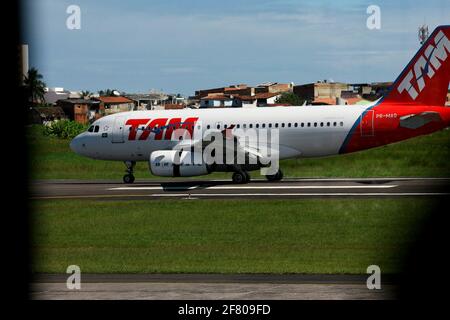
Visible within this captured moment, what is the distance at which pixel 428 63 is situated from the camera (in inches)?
1706

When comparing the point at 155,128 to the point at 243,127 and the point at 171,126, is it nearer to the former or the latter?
the point at 171,126

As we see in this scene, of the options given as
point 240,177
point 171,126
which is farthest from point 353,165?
point 171,126

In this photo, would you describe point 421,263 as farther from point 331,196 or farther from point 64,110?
point 64,110

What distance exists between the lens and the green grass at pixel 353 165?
5112 cm

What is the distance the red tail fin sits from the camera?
43.0m

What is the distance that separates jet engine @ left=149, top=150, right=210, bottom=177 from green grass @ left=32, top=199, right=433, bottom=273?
7.33 metres

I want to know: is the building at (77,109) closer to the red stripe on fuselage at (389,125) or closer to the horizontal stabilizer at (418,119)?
the red stripe on fuselage at (389,125)

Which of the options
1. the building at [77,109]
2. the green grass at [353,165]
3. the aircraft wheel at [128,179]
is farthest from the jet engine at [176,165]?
the building at [77,109]

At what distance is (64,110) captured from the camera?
143 metres

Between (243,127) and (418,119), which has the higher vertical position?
(418,119)

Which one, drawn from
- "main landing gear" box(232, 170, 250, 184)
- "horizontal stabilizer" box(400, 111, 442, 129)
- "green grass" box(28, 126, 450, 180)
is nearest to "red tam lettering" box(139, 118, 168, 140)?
"main landing gear" box(232, 170, 250, 184)

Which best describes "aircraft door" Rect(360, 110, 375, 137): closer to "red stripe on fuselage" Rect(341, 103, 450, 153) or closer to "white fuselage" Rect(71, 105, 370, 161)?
"red stripe on fuselage" Rect(341, 103, 450, 153)

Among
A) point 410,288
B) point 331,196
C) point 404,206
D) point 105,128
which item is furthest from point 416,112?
point 410,288

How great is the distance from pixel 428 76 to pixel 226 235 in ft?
71.8
